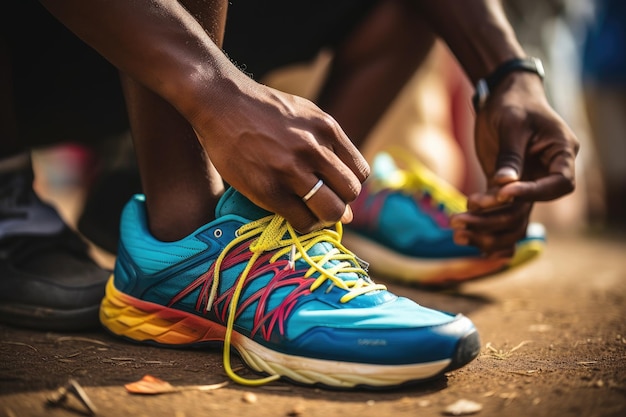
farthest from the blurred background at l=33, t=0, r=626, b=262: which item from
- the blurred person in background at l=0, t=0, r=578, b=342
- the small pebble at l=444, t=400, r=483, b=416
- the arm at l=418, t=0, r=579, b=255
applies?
the small pebble at l=444, t=400, r=483, b=416

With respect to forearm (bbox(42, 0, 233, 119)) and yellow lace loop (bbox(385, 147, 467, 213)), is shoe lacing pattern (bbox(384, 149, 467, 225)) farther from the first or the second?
forearm (bbox(42, 0, 233, 119))

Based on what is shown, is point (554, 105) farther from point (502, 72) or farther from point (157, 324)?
point (157, 324)

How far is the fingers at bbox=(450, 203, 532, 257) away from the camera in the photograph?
1.30 metres

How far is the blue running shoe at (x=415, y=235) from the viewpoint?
152cm

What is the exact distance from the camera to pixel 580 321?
1.28 metres

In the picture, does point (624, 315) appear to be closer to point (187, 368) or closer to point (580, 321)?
point (580, 321)

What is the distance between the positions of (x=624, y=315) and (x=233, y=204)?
2.99 feet

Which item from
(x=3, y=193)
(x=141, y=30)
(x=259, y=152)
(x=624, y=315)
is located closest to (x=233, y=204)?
(x=259, y=152)

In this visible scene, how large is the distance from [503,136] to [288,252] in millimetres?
585

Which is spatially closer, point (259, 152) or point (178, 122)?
point (259, 152)

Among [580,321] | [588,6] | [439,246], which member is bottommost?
[580,321]

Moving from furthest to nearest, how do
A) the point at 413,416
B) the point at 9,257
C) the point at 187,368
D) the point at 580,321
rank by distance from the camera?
1. the point at 580,321
2. the point at 9,257
3. the point at 187,368
4. the point at 413,416

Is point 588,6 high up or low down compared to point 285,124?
up

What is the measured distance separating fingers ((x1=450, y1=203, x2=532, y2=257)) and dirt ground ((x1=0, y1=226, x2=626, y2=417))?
160mm
